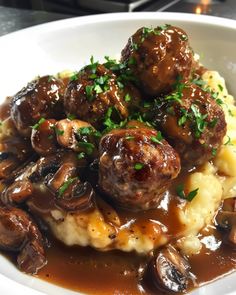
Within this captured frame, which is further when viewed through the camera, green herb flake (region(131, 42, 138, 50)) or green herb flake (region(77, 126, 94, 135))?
green herb flake (region(131, 42, 138, 50))

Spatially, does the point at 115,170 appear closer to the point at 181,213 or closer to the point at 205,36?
the point at 181,213

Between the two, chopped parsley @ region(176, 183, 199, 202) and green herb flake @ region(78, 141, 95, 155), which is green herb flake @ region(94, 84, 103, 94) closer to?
green herb flake @ region(78, 141, 95, 155)

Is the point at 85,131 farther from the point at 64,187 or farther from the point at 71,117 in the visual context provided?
Result: the point at 64,187

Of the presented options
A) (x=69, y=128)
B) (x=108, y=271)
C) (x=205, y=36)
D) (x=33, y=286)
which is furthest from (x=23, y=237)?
(x=205, y=36)

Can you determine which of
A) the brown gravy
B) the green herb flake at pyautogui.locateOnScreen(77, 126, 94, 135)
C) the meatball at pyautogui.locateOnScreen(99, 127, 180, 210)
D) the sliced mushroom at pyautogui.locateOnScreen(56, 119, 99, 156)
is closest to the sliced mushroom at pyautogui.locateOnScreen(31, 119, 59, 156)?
the sliced mushroom at pyautogui.locateOnScreen(56, 119, 99, 156)

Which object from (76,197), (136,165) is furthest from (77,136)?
(136,165)

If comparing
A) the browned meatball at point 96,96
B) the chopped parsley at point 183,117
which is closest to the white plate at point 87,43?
the browned meatball at point 96,96

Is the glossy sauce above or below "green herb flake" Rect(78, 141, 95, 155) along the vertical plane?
below

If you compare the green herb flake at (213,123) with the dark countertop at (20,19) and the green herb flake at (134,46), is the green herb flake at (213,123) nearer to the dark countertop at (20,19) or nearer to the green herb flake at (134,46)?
the green herb flake at (134,46)
